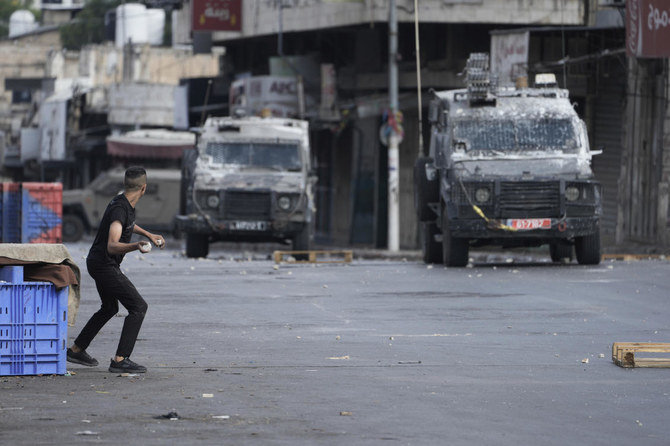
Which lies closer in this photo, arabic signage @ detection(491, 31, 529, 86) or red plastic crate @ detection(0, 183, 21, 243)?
red plastic crate @ detection(0, 183, 21, 243)

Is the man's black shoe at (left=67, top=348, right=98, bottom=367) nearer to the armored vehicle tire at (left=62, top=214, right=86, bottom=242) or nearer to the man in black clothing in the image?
the man in black clothing

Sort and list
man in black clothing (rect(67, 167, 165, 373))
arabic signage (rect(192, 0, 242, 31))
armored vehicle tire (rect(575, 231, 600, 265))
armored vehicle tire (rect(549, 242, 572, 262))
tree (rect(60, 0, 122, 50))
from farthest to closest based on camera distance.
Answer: tree (rect(60, 0, 122, 50)), arabic signage (rect(192, 0, 242, 31)), armored vehicle tire (rect(549, 242, 572, 262)), armored vehicle tire (rect(575, 231, 600, 265)), man in black clothing (rect(67, 167, 165, 373))

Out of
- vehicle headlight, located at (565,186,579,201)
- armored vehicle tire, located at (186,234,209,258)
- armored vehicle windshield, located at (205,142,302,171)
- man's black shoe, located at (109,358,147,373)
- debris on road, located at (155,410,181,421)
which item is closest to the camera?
debris on road, located at (155,410,181,421)

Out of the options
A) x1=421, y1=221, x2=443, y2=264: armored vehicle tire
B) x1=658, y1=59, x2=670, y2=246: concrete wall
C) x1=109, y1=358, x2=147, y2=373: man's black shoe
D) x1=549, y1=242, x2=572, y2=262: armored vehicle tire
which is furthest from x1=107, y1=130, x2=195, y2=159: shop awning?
x1=109, y1=358, x2=147, y2=373: man's black shoe

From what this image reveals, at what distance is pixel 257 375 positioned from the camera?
10.8 m

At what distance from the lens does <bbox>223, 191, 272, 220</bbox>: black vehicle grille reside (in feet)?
94.2

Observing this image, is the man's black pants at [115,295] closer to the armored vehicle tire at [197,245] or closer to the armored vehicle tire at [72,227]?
the armored vehicle tire at [197,245]

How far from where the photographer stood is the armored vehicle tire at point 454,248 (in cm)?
2380

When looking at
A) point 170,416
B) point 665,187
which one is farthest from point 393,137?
point 170,416

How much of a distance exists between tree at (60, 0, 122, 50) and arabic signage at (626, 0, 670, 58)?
A: 80302 mm

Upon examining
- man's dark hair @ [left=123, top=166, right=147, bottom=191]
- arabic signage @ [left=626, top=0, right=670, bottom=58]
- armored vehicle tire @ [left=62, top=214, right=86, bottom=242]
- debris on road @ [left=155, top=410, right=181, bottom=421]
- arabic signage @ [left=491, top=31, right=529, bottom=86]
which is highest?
arabic signage @ [left=626, top=0, right=670, bottom=58]

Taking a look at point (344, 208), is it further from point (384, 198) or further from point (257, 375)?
point (257, 375)

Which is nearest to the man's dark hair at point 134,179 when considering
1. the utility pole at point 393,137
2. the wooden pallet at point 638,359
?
the wooden pallet at point 638,359

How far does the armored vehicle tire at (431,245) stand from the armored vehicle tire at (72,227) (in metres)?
18.4
